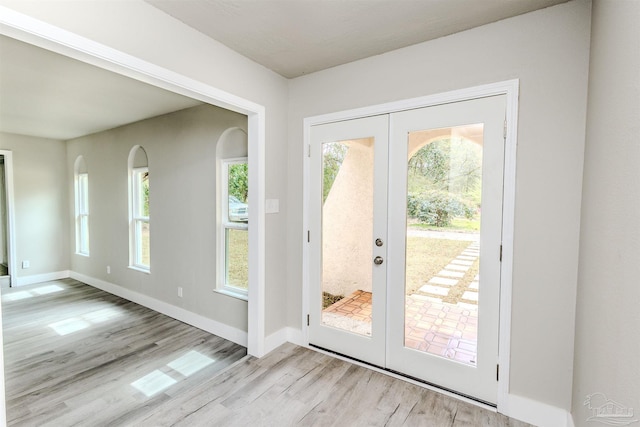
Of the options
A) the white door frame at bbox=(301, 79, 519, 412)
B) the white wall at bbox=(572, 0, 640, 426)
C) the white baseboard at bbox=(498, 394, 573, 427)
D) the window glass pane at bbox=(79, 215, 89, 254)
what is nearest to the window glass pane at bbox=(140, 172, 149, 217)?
the window glass pane at bbox=(79, 215, 89, 254)

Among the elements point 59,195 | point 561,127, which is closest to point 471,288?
point 561,127

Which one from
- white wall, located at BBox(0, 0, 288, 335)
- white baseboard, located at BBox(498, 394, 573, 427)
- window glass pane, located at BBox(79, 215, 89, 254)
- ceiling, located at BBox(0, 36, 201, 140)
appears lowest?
white baseboard, located at BBox(498, 394, 573, 427)

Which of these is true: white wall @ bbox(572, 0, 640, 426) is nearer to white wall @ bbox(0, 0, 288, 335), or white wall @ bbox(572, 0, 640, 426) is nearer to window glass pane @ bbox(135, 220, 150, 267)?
white wall @ bbox(0, 0, 288, 335)

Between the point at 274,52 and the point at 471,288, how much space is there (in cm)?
236

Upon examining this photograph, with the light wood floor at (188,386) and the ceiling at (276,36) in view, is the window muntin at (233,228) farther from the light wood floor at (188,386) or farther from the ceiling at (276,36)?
the ceiling at (276,36)

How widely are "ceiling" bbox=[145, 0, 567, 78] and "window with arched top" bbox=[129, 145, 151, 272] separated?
9.35 ft

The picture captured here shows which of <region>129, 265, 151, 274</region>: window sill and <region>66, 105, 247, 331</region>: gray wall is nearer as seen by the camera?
<region>66, 105, 247, 331</region>: gray wall

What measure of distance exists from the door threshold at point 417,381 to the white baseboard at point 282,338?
0.20m

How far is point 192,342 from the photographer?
123 inches

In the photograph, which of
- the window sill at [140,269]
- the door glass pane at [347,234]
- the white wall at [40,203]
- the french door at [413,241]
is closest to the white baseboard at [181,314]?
the window sill at [140,269]

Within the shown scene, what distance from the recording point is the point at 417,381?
2311 mm

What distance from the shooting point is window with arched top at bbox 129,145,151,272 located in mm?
4328

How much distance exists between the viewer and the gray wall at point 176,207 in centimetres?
333

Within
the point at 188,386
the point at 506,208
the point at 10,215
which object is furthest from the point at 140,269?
the point at 506,208
